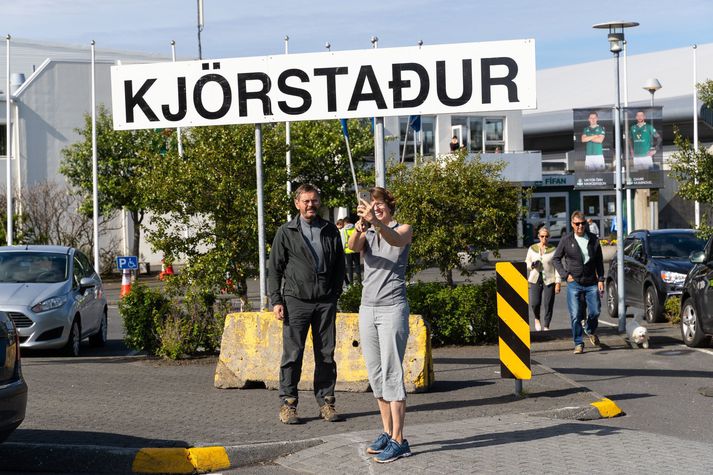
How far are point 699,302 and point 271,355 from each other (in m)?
6.70

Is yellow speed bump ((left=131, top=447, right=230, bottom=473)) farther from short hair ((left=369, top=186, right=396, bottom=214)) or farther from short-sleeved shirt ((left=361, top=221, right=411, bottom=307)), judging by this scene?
short hair ((left=369, top=186, right=396, bottom=214))

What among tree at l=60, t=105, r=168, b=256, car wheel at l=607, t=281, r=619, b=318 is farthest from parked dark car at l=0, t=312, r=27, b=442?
tree at l=60, t=105, r=168, b=256

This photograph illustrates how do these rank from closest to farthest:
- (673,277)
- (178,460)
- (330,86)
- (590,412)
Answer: (178,460)
(590,412)
(330,86)
(673,277)

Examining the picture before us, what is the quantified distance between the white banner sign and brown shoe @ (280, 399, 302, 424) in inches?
148

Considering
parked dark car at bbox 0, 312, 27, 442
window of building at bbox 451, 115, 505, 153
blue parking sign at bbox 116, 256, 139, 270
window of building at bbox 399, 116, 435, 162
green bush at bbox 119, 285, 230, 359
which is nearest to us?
parked dark car at bbox 0, 312, 27, 442

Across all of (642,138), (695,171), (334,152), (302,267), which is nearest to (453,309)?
(695,171)

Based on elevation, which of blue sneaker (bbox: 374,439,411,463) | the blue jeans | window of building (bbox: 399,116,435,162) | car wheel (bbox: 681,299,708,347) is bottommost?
blue sneaker (bbox: 374,439,411,463)

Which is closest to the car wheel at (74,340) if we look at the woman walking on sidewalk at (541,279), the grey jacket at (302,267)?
the grey jacket at (302,267)

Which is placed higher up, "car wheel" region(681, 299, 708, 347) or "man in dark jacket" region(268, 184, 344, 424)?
"man in dark jacket" region(268, 184, 344, 424)

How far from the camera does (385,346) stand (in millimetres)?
7805

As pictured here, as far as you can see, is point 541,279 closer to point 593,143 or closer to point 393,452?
point 593,143

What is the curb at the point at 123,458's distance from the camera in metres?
7.91

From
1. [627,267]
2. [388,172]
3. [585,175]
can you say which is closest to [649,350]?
[388,172]

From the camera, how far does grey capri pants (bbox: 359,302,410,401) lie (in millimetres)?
7723
